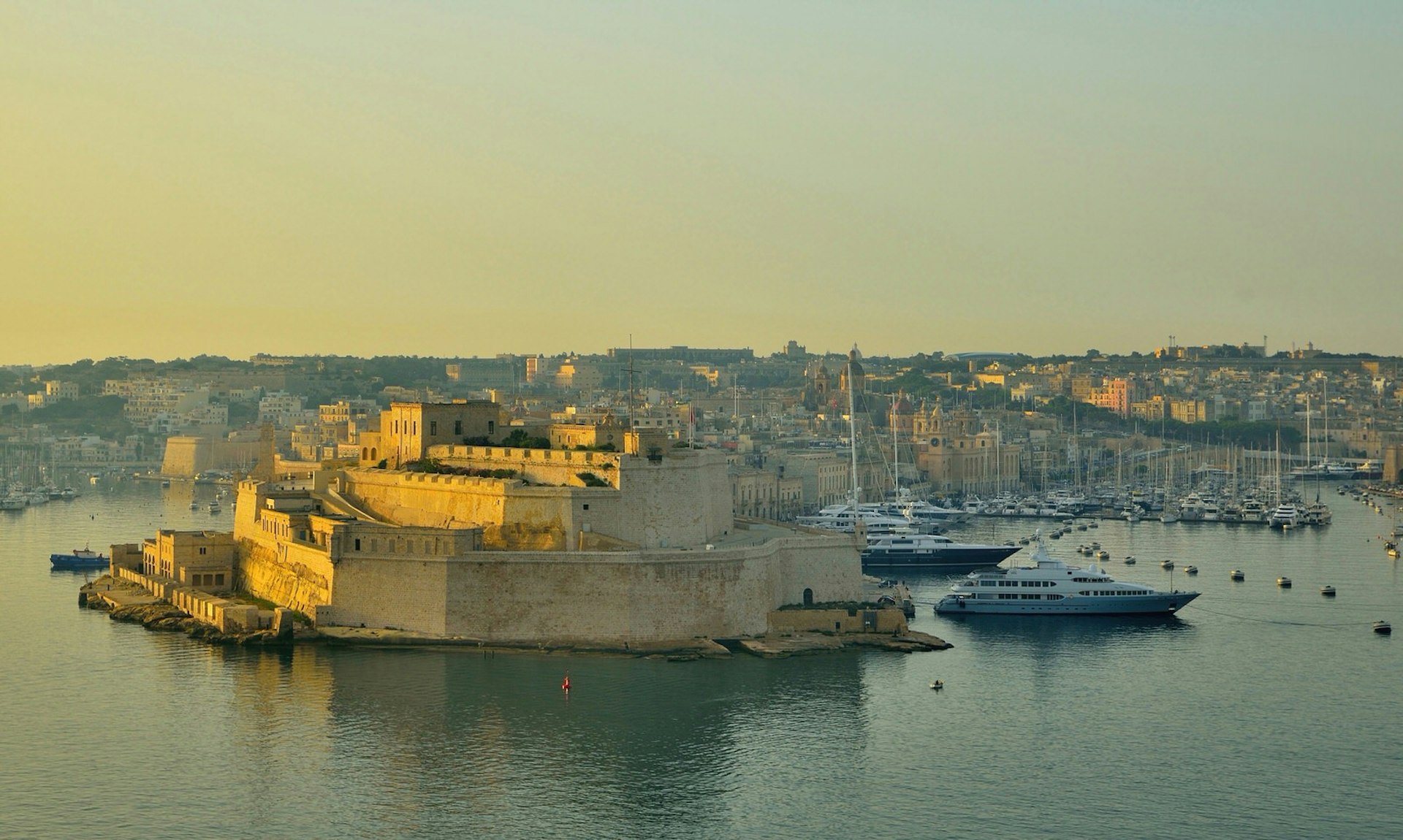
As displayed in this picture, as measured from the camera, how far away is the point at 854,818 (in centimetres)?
2267

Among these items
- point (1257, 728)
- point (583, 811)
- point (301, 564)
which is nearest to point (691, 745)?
point (583, 811)

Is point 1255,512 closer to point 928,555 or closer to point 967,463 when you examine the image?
point 967,463

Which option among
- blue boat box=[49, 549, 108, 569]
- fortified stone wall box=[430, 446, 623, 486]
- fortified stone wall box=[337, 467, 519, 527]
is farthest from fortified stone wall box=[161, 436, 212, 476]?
fortified stone wall box=[430, 446, 623, 486]

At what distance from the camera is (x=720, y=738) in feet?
85.5

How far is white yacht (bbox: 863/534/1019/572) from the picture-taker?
45312 mm

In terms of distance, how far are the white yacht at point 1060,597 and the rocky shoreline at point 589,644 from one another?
3.94 meters

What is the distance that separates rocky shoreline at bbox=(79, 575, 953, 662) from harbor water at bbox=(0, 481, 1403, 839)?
34 centimetres

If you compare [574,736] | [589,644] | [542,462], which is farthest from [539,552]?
[574,736]

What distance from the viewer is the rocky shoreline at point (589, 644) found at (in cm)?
3075

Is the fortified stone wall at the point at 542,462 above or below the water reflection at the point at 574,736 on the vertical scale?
above

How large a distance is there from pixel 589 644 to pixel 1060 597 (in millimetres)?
10911

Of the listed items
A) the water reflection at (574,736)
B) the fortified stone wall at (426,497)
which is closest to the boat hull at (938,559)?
the fortified stone wall at (426,497)

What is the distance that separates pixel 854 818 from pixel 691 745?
3.74m

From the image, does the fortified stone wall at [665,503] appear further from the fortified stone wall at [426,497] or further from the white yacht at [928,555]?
the white yacht at [928,555]
